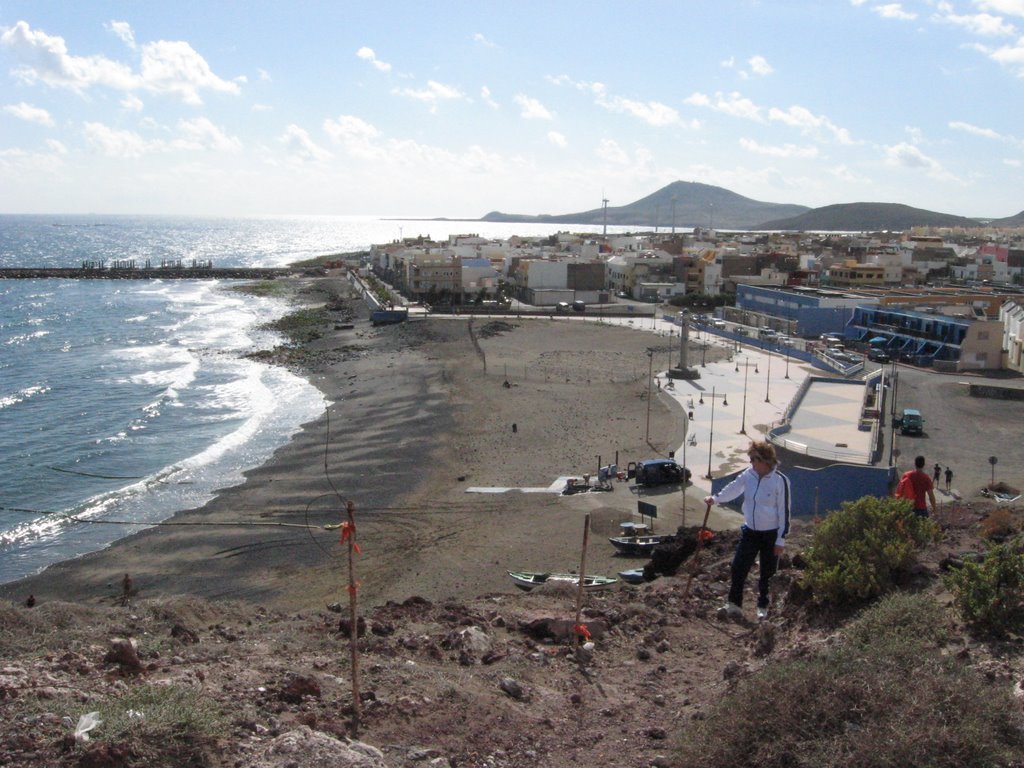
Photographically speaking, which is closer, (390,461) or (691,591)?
(691,591)

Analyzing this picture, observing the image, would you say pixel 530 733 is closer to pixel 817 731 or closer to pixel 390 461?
pixel 817 731

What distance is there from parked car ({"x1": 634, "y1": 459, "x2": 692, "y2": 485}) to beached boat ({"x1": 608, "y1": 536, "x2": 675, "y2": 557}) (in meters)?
3.78

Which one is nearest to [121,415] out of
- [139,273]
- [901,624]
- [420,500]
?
[420,500]

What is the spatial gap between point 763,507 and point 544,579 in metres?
6.36

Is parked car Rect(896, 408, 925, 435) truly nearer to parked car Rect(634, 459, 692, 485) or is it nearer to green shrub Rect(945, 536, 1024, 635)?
parked car Rect(634, 459, 692, 485)

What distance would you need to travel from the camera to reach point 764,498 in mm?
5730

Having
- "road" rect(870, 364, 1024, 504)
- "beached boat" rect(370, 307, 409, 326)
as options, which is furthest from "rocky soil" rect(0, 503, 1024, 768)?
"beached boat" rect(370, 307, 409, 326)

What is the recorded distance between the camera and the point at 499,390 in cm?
2838

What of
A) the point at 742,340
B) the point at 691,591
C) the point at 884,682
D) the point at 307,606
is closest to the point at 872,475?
the point at 691,591

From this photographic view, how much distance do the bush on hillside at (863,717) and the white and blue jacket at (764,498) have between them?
1290 mm

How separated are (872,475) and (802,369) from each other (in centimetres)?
1829

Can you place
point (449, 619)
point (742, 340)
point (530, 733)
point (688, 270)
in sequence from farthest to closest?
point (688, 270), point (742, 340), point (449, 619), point (530, 733)

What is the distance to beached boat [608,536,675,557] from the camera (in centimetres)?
1316

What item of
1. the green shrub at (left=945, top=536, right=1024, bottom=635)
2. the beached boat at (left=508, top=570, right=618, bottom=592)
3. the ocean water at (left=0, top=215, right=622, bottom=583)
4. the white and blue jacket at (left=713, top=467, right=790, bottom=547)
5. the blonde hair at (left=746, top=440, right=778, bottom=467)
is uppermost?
the blonde hair at (left=746, top=440, right=778, bottom=467)
